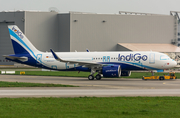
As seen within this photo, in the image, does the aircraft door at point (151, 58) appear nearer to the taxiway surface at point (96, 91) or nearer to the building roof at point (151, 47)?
the taxiway surface at point (96, 91)

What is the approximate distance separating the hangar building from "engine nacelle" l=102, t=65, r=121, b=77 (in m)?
49.6

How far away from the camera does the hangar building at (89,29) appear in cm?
8850

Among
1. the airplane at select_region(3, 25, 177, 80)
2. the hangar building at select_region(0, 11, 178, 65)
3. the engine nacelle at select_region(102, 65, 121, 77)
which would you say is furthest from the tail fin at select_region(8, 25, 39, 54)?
the hangar building at select_region(0, 11, 178, 65)

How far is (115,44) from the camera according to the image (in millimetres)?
90875

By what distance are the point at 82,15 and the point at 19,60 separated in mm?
47355

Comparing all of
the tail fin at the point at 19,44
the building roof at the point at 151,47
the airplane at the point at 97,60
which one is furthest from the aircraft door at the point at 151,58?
the building roof at the point at 151,47

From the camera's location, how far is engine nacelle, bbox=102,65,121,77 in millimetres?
37375
